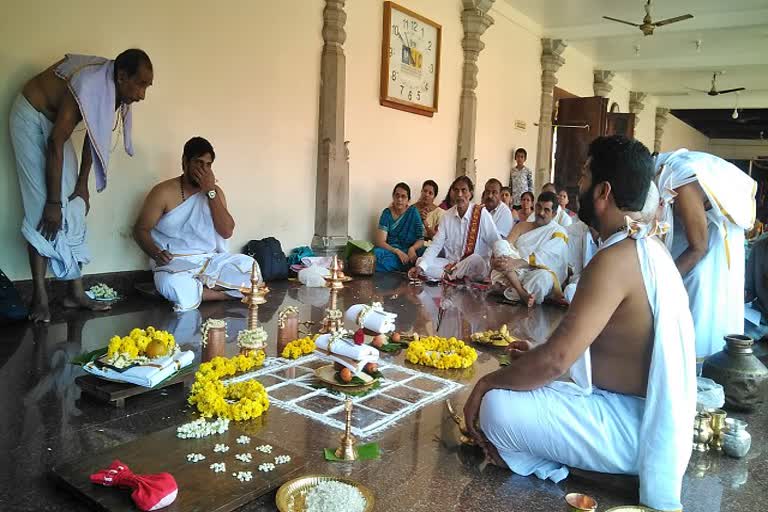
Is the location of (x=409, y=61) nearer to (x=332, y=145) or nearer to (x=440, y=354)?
(x=332, y=145)

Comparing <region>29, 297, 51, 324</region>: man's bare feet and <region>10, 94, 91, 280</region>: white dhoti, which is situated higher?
<region>10, 94, 91, 280</region>: white dhoti

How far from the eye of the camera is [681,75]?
14.6m

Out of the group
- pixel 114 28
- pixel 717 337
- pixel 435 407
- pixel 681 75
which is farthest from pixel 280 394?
pixel 681 75

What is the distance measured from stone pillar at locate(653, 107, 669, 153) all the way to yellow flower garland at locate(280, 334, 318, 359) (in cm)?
1699

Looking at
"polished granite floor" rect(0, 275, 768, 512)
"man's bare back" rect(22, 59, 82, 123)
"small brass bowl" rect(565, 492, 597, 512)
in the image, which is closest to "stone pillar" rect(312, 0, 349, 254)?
"man's bare back" rect(22, 59, 82, 123)

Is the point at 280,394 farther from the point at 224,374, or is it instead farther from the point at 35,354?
the point at 35,354

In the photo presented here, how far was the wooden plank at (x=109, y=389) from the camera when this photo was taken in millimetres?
2789

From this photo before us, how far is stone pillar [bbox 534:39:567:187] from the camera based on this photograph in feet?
36.9

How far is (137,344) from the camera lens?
2953 mm

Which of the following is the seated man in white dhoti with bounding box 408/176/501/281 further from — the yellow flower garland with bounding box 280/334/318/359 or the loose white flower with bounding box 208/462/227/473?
the loose white flower with bounding box 208/462/227/473

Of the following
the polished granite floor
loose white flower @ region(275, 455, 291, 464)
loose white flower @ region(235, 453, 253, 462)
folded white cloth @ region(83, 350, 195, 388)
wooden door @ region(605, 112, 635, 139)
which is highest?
wooden door @ region(605, 112, 635, 139)

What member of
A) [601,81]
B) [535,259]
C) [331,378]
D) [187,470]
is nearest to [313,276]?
[535,259]

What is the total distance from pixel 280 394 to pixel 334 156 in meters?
4.37

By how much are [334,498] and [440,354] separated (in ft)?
5.68
